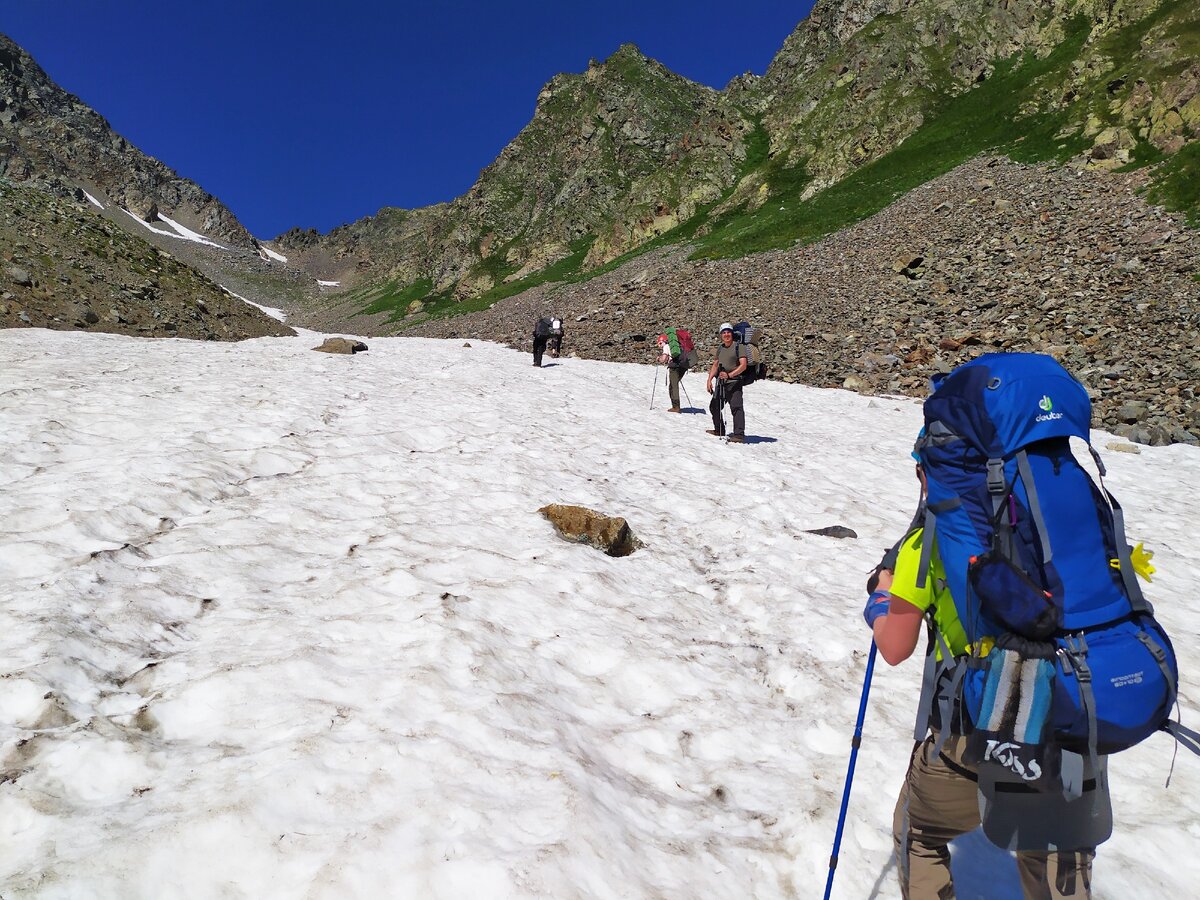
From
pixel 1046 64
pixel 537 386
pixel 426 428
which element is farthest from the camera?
pixel 1046 64

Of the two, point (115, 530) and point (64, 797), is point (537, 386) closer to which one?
point (115, 530)

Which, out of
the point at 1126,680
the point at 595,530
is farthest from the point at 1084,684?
the point at 595,530

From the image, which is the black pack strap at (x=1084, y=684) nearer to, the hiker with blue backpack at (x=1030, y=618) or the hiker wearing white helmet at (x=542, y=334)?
the hiker with blue backpack at (x=1030, y=618)

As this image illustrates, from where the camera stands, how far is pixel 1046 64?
53594mm

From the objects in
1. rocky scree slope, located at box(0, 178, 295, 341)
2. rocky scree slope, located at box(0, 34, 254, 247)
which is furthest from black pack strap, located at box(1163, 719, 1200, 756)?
rocky scree slope, located at box(0, 34, 254, 247)

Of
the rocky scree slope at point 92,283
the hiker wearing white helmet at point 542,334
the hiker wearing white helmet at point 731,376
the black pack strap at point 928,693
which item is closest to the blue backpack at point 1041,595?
the black pack strap at point 928,693

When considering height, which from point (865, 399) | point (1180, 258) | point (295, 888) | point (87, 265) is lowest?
point (295, 888)

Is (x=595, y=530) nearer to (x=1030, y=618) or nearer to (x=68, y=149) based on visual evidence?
(x=1030, y=618)

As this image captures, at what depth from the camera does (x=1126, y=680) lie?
2346 mm

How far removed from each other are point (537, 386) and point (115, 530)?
13840 millimetres

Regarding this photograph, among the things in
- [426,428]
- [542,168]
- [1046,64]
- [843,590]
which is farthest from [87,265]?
[542,168]

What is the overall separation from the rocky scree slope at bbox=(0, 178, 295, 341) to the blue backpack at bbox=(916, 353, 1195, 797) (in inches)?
909

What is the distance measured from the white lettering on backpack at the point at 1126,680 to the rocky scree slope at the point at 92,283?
23.7 meters

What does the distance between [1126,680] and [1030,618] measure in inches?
17.8
